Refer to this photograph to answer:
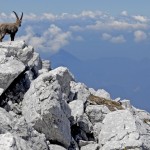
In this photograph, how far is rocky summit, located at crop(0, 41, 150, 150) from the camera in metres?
24.0

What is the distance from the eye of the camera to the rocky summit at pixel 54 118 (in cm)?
2400

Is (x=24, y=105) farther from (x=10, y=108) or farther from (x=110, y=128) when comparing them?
(x=110, y=128)

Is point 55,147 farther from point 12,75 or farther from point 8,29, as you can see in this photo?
point 8,29

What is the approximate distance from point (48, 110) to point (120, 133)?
5.61 m

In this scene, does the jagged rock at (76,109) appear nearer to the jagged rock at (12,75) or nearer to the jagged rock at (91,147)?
the jagged rock at (91,147)

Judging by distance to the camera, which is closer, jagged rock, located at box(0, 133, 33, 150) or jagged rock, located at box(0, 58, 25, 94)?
jagged rock, located at box(0, 133, 33, 150)

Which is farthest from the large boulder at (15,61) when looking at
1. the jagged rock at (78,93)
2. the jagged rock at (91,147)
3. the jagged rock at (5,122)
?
the jagged rock at (91,147)

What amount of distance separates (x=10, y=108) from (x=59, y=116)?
369 cm

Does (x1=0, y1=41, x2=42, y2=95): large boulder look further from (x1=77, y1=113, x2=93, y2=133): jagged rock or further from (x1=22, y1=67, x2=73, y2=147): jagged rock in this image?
(x1=77, y1=113, x2=93, y2=133): jagged rock

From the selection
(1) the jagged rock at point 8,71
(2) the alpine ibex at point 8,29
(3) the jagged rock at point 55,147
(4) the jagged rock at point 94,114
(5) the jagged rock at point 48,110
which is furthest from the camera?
(2) the alpine ibex at point 8,29

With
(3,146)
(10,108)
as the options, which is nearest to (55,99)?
(10,108)

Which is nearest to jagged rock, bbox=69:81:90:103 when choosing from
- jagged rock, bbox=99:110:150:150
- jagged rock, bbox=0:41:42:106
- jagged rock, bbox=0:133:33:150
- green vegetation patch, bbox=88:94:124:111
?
jagged rock, bbox=0:41:42:106

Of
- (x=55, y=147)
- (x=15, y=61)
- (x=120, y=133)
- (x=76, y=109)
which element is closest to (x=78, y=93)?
(x=76, y=109)

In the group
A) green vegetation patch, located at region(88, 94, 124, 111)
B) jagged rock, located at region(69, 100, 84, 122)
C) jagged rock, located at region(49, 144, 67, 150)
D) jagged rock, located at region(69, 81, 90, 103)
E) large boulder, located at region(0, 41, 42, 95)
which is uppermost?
large boulder, located at region(0, 41, 42, 95)
